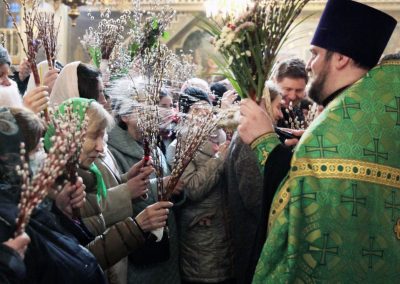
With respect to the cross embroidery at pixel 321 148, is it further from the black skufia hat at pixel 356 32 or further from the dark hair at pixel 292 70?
the dark hair at pixel 292 70

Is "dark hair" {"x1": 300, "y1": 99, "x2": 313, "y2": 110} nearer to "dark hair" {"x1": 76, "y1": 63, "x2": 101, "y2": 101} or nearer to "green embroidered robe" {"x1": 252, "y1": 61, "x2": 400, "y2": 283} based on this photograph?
"dark hair" {"x1": 76, "y1": 63, "x2": 101, "y2": 101}

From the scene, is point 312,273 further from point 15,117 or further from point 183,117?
point 183,117

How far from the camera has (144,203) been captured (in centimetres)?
402

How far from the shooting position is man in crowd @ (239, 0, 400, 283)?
107 inches

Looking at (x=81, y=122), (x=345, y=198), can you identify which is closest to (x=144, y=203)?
(x=81, y=122)

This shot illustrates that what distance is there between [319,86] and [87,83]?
1522mm

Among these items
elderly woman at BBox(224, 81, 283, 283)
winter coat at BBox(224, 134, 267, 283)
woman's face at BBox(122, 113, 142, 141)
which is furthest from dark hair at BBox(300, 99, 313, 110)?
woman's face at BBox(122, 113, 142, 141)

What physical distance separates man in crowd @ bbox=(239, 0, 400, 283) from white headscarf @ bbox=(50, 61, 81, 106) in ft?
5.11

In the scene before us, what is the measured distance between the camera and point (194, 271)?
4383mm

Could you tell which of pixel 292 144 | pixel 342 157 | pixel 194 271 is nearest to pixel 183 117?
pixel 292 144

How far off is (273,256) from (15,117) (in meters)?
1.13

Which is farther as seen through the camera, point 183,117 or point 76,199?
point 183,117

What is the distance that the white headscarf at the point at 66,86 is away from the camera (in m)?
3.89

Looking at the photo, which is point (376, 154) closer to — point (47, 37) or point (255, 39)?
point (255, 39)
